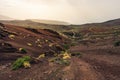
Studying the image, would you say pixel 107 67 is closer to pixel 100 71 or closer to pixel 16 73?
pixel 100 71

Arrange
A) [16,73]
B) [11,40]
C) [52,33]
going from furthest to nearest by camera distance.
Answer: [52,33] < [11,40] < [16,73]

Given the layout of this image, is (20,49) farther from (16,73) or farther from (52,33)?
(52,33)

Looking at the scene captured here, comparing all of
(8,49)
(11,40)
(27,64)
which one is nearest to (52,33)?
(11,40)

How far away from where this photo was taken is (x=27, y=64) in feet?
79.9

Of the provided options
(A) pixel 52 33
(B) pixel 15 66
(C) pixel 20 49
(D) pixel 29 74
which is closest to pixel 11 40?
(C) pixel 20 49

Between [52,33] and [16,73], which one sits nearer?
[16,73]

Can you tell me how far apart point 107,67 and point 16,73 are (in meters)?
8.50

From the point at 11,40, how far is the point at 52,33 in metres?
27.3

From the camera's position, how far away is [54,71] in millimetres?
20516

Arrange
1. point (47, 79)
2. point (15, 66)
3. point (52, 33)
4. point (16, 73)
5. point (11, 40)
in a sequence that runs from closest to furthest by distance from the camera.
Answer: point (47, 79) → point (16, 73) → point (15, 66) → point (11, 40) → point (52, 33)

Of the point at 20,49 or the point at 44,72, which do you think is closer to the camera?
the point at 44,72

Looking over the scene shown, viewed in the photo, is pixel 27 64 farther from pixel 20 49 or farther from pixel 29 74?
pixel 20 49

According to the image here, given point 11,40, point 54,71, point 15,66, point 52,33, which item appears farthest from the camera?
point 52,33

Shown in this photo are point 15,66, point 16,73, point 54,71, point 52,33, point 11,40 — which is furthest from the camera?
point 52,33
